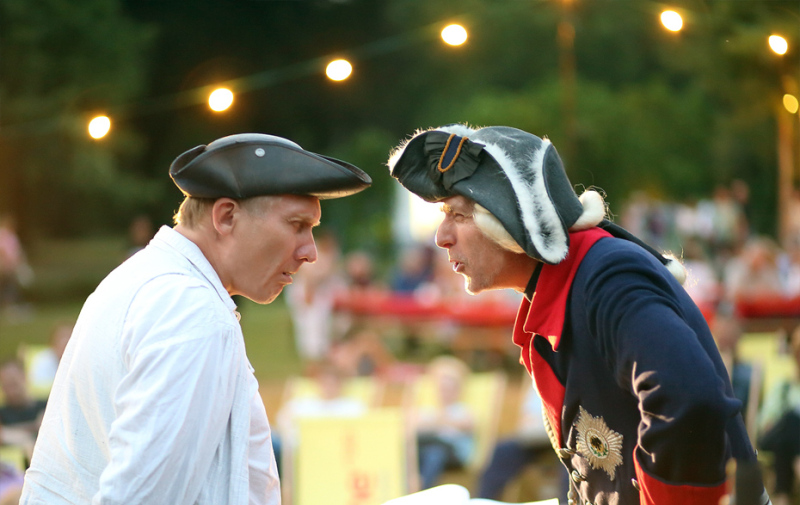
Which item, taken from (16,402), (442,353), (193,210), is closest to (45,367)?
(16,402)

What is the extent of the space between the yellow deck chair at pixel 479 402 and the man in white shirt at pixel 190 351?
459cm

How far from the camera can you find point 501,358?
9.79 m

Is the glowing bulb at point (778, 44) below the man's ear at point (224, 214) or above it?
above

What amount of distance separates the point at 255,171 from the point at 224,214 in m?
0.12

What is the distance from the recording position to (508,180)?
1.78 m

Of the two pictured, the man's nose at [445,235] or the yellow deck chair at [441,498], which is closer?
the yellow deck chair at [441,498]

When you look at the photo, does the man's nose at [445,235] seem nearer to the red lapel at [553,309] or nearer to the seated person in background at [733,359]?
the red lapel at [553,309]

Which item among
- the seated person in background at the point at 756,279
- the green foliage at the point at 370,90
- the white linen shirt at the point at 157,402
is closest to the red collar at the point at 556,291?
the white linen shirt at the point at 157,402

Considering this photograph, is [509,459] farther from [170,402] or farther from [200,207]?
[170,402]

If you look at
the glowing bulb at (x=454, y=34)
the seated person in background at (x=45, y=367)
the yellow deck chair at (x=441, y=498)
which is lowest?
the yellow deck chair at (x=441, y=498)

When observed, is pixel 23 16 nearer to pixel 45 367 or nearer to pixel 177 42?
pixel 177 42

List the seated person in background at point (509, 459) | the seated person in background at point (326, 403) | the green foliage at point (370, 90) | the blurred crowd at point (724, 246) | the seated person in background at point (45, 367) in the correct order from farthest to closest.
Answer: the green foliage at point (370, 90) < the blurred crowd at point (724, 246) < the seated person in background at point (45, 367) < the seated person in background at point (326, 403) < the seated person in background at point (509, 459)

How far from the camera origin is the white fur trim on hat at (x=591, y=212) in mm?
1813

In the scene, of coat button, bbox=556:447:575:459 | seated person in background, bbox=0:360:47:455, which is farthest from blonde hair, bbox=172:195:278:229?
seated person in background, bbox=0:360:47:455
